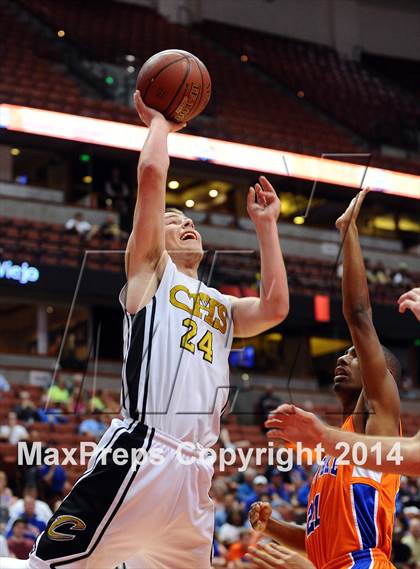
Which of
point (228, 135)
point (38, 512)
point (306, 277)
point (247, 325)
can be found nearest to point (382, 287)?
point (306, 277)

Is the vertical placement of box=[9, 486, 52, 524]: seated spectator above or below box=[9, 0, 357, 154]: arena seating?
below

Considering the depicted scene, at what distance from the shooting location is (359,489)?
3.74m

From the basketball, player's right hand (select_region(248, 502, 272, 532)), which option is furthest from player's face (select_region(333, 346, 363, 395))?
the basketball

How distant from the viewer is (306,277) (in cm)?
1750

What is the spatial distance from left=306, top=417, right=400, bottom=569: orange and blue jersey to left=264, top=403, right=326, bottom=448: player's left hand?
1105 mm

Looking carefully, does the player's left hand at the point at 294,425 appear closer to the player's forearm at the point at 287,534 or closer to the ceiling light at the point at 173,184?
the player's forearm at the point at 287,534

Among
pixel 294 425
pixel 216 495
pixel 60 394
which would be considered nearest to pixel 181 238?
pixel 294 425

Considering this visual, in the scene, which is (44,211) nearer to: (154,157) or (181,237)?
(181,237)

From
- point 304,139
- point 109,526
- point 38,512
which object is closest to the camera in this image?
point 109,526

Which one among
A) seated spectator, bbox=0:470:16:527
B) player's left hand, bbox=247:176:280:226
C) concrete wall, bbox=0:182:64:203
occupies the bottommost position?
seated spectator, bbox=0:470:16:527

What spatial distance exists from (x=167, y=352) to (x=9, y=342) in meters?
15.4

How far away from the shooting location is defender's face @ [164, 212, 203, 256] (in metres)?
3.58

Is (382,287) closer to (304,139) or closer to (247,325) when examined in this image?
(304,139)

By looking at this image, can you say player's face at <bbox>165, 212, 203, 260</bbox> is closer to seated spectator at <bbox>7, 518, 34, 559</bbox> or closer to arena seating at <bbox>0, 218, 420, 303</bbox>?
seated spectator at <bbox>7, 518, 34, 559</bbox>
